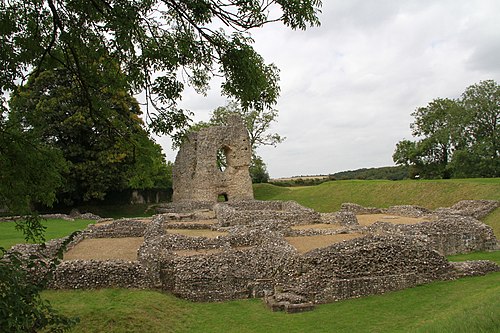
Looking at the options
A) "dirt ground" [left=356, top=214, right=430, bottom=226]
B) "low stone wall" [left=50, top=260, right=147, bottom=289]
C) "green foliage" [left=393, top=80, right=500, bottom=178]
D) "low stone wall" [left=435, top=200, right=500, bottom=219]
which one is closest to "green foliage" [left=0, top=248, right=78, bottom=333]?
"low stone wall" [left=50, top=260, right=147, bottom=289]

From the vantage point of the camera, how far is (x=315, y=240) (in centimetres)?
1556

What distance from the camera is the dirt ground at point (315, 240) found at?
14.3 meters

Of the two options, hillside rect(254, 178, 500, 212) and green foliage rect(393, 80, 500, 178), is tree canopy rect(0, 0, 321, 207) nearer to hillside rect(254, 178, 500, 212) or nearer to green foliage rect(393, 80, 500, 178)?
hillside rect(254, 178, 500, 212)

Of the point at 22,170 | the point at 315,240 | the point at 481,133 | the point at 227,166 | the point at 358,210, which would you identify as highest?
the point at 481,133

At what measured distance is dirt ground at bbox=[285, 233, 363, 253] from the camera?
1427 cm

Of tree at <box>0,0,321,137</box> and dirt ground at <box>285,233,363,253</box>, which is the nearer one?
tree at <box>0,0,321,137</box>

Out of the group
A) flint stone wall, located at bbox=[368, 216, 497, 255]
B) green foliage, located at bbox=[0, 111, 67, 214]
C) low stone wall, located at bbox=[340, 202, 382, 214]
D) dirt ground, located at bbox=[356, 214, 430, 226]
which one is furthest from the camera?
low stone wall, located at bbox=[340, 202, 382, 214]

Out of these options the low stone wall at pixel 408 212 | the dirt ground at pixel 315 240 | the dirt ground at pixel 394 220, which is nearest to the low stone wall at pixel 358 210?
the low stone wall at pixel 408 212

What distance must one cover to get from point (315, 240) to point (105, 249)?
7573 mm

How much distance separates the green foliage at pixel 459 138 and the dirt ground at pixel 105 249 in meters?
38.2

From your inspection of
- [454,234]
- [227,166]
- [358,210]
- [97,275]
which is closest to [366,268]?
[454,234]

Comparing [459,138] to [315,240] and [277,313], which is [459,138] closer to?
[315,240]

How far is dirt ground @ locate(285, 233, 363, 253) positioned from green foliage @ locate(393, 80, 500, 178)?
33435mm

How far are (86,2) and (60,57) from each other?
6.28ft
